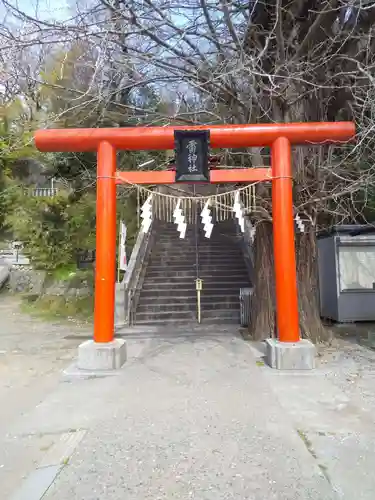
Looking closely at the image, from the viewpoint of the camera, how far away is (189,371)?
6469 millimetres

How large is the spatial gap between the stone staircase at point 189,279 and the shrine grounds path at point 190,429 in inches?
150

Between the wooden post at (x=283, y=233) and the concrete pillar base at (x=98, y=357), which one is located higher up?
the wooden post at (x=283, y=233)

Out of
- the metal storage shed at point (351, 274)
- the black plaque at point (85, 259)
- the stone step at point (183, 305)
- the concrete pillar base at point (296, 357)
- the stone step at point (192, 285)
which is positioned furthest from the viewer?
the black plaque at point (85, 259)

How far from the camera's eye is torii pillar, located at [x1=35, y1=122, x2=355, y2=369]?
6.64 metres

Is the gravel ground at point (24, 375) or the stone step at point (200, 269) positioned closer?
the gravel ground at point (24, 375)

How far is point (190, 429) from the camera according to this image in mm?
4199

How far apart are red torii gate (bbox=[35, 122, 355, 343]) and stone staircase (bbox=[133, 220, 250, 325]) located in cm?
439

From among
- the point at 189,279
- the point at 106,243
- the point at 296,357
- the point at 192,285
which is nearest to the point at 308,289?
the point at 296,357

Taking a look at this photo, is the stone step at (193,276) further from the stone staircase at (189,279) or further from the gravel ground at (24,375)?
the gravel ground at (24,375)

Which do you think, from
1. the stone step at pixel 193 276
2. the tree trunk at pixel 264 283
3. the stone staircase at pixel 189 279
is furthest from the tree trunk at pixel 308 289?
the stone step at pixel 193 276

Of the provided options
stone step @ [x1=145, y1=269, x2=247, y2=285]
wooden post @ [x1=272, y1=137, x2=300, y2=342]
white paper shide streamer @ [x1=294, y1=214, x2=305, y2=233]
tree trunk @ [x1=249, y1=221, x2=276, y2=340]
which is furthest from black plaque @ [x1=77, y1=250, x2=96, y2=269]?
wooden post @ [x1=272, y1=137, x2=300, y2=342]

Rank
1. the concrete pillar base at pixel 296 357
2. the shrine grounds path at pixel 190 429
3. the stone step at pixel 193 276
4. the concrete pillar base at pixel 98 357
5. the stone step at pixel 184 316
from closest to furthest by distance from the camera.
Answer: the shrine grounds path at pixel 190 429, the concrete pillar base at pixel 296 357, the concrete pillar base at pixel 98 357, the stone step at pixel 184 316, the stone step at pixel 193 276

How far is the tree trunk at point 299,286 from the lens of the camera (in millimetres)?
8016

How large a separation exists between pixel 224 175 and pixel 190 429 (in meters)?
4.21
